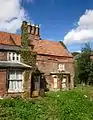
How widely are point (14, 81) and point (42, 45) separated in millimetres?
17761

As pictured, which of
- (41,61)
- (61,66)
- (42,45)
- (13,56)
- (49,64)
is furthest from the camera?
(61,66)

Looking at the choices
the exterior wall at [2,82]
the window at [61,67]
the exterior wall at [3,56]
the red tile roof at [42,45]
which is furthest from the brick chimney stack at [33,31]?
the exterior wall at [2,82]

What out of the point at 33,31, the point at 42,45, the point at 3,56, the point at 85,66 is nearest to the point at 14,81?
the point at 3,56

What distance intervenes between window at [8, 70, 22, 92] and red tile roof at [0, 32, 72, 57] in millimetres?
9542

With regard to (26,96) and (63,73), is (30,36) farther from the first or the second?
(26,96)

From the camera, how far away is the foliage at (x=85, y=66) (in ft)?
191

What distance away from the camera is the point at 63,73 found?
1950 inches

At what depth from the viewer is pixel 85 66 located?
192ft

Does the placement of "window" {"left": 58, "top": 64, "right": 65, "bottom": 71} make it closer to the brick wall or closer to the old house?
the old house

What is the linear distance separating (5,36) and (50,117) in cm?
2578

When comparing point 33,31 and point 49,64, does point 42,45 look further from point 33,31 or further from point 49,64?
point 49,64

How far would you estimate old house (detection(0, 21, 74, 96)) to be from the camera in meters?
33.9

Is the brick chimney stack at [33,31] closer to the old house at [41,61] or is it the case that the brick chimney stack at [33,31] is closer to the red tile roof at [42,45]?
the old house at [41,61]

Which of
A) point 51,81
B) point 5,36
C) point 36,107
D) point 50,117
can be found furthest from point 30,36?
point 50,117
